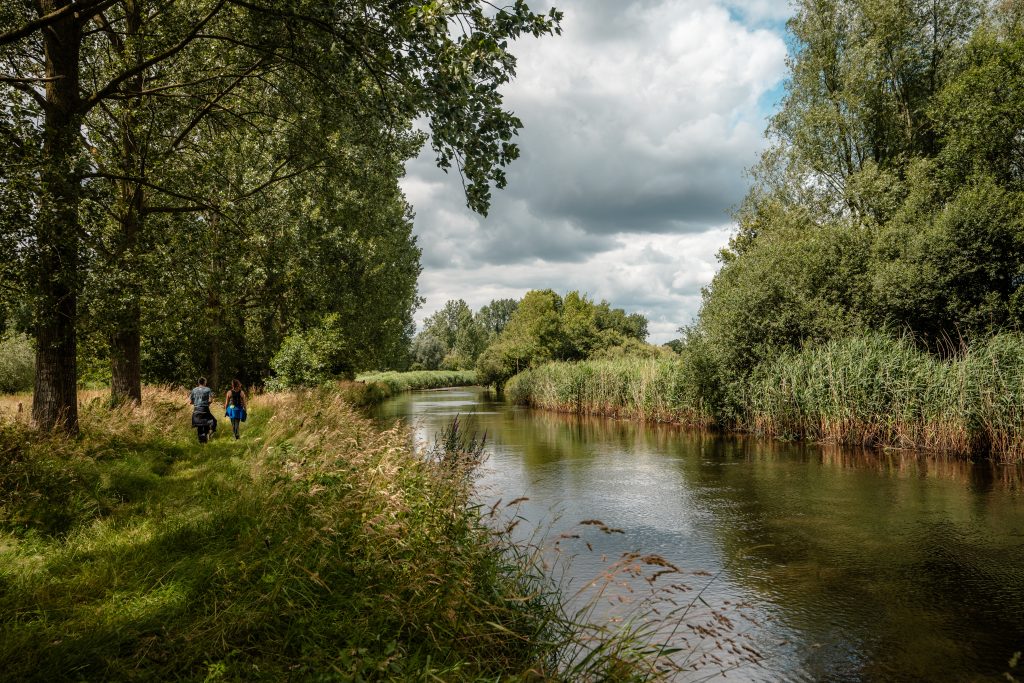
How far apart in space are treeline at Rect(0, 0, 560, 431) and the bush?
1193cm

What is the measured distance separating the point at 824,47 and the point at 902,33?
12.0 feet

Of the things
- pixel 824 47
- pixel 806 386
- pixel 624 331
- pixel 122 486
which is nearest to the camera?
pixel 122 486

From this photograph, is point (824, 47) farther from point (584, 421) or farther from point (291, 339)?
point (291, 339)

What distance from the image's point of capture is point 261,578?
17.2 feet

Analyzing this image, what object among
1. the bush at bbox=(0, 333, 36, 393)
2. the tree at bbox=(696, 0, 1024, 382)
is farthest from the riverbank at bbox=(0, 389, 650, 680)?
the bush at bbox=(0, 333, 36, 393)

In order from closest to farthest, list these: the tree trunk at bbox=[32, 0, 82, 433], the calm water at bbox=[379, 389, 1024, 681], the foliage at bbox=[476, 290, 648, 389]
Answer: the calm water at bbox=[379, 389, 1024, 681] → the tree trunk at bbox=[32, 0, 82, 433] → the foliage at bbox=[476, 290, 648, 389]

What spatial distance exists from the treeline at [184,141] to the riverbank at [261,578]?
2660mm

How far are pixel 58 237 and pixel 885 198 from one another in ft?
101

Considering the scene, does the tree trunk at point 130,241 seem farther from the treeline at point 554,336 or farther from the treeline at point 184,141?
the treeline at point 554,336

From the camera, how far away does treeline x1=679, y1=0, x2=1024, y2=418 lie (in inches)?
856

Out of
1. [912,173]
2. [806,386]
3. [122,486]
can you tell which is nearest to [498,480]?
[122,486]

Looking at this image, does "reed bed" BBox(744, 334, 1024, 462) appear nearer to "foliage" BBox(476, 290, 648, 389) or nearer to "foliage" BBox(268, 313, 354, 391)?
"foliage" BBox(268, 313, 354, 391)

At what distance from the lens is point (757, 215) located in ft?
110

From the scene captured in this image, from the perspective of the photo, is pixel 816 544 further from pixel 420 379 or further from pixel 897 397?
pixel 420 379
